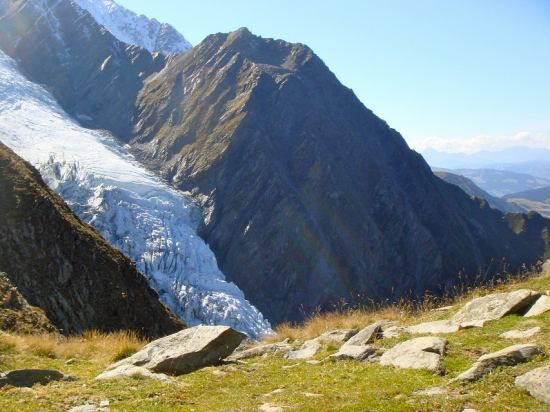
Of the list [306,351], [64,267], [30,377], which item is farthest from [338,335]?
[64,267]

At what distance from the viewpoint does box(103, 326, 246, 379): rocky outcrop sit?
11.1 metres

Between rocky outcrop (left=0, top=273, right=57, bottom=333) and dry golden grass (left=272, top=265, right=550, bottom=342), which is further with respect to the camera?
rocky outcrop (left=0, top=273, right=57, bottom=333)

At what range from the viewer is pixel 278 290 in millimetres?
87000

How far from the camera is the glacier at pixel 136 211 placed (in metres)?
67.9

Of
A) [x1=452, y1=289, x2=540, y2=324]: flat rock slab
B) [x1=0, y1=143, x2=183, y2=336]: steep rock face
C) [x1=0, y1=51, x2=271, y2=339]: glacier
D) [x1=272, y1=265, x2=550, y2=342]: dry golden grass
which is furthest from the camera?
[x1=0, y1=51, x2=271, y2=339]: glacier

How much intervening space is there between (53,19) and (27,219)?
14319cm

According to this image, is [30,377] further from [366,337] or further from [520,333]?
[520,333]

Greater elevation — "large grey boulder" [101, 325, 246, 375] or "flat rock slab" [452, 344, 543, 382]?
"flat rock slab" [452, 344, 543, 382]

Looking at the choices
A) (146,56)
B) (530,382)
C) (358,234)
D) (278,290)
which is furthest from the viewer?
(146,56)

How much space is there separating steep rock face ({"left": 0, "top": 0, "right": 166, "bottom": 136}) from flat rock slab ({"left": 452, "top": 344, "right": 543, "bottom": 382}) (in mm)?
125927

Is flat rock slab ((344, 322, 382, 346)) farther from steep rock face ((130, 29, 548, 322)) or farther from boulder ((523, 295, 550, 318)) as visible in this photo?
steep rock face ((130, 29, 548, 322))

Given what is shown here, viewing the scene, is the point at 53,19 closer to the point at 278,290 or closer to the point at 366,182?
the point at 366,182

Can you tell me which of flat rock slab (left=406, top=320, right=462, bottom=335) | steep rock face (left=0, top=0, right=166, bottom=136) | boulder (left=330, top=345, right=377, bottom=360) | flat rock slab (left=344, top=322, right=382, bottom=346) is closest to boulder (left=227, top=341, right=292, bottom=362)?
flat rock slab (left=344, top=322, right=382, bottom=346)

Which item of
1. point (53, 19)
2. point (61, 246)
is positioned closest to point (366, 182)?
point (61, 246)
